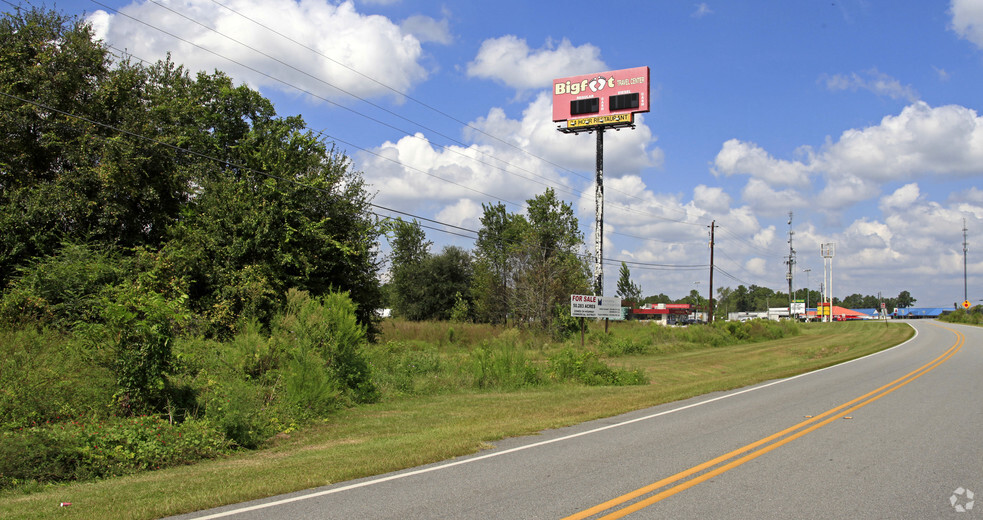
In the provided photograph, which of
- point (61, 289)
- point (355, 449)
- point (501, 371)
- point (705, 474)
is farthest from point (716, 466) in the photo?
point (61, 289)

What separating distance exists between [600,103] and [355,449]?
144 feet

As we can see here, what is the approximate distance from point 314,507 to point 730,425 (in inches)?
333

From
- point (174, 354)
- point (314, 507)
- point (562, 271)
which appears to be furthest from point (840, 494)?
point (562, 271)

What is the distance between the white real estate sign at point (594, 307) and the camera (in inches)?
1377

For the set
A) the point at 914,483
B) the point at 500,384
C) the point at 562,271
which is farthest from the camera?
the point at 562,271

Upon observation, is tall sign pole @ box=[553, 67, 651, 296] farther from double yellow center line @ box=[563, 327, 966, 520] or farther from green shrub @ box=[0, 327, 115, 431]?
Result: green shrub @ box=[0, 327, 115, 431]

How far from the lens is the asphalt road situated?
639cm

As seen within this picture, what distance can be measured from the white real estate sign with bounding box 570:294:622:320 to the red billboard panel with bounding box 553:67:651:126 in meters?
19.0

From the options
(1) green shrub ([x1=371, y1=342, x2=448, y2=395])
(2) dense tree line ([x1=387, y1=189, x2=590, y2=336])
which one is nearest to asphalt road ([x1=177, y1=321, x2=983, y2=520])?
(1) green shrub ([x1=371, y1=342, x2=448, y2=395])

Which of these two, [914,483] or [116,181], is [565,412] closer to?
[914,483]

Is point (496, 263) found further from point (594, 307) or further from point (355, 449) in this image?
point (355, 449)

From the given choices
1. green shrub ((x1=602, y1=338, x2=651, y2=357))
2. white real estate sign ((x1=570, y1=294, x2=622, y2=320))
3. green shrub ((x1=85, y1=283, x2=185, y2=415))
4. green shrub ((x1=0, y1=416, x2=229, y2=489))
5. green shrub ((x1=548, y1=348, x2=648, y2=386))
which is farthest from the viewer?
green shrub ((x1=602, y1=338, x2=651, y2=357))

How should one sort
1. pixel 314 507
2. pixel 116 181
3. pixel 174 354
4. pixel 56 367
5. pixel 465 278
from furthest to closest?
pixel 465 278 < pixel 116 181 < pixel 174 354 < pixel 56 367 < pixel 314 507

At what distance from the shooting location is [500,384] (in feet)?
68.1
